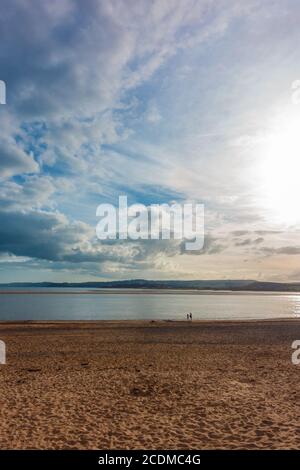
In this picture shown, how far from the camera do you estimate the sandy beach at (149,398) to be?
8.96 metres

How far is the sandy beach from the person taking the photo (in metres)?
8.96

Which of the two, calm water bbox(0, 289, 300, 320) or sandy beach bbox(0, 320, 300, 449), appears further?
calm water bbox(0, 289, 300, 320)

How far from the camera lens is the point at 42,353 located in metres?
21.2

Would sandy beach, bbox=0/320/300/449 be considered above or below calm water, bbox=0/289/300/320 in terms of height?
above

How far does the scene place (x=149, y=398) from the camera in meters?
12.4

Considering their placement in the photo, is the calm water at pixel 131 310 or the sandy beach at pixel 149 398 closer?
the sandy beach at pixel 149 398

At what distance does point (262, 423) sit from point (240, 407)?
57.8 inches

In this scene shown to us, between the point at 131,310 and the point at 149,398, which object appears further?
the point at 131,310

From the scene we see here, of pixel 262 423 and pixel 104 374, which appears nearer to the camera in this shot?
pixel 262 423

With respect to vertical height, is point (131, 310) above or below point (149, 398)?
below
